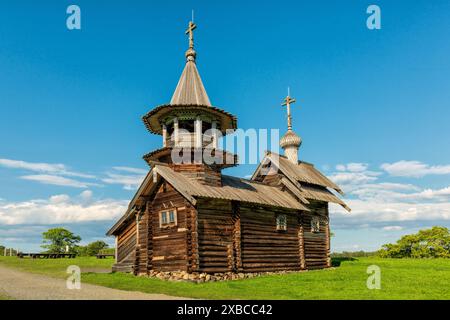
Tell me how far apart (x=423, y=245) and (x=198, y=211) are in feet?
135

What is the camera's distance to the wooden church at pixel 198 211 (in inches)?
862

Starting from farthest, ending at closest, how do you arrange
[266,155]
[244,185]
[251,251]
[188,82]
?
[266,155]
[244,185]
[188,82]
[251,251]

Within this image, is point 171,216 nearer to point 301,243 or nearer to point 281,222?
point 281,222

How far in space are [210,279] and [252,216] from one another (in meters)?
5.16

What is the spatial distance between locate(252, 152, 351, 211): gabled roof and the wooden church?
44.9 inches

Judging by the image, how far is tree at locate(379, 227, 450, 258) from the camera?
166 ft

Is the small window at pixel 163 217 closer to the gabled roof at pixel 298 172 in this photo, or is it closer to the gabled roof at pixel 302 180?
the gabled roof at pixel 302 180

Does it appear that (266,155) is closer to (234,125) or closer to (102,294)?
(234,125)

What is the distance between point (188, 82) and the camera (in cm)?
2573

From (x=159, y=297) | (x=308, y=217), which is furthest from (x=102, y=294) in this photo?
(x=308, y=217)

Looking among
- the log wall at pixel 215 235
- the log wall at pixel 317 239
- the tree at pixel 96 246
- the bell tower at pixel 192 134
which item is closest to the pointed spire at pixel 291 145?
the log wall at pixel 317 239

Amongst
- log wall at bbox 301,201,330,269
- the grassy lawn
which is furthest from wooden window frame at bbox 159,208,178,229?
log wall at bbox 301,201,330,269

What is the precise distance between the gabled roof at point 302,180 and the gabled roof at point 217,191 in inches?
38.1

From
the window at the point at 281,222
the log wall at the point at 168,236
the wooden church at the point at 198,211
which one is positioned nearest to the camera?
the log wall at the point at 168,236
